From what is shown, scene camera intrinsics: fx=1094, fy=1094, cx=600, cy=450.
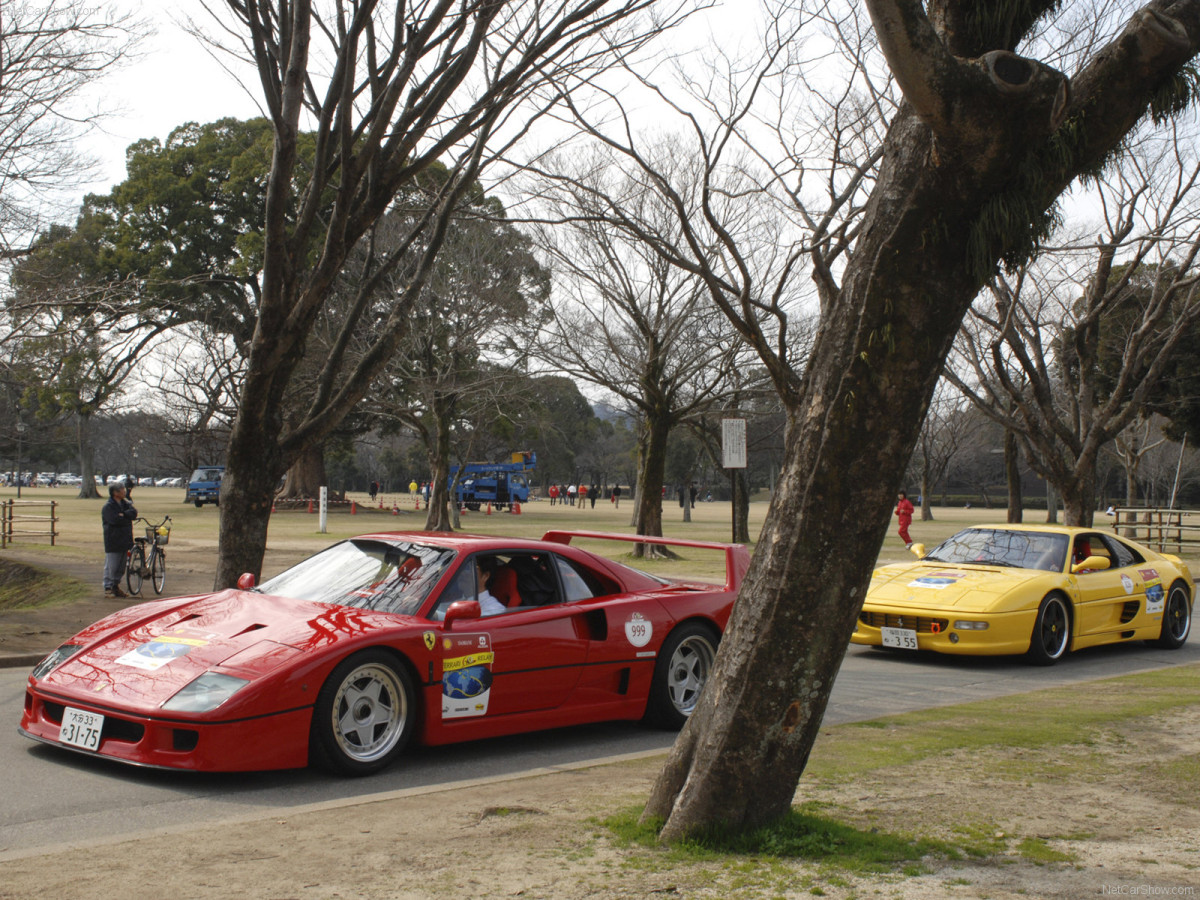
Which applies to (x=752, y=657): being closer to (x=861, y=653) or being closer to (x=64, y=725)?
(x=64, y=725)

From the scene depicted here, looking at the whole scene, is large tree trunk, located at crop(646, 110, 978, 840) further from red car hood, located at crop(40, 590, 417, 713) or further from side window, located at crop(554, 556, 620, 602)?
side window, located at crop(554, 556, 620, 602)

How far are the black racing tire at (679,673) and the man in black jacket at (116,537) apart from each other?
993 cm

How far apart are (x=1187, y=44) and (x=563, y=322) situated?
21.9m

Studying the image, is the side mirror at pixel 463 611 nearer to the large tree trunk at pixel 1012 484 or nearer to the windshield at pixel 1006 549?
the windshield at pixel 1006 549

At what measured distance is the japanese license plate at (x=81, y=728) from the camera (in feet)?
18.7

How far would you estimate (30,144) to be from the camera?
50.9 ft

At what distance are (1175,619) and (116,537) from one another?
13.5m

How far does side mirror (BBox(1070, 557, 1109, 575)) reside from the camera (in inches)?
444

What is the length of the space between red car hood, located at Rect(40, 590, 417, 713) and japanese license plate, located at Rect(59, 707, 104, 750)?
9 cm

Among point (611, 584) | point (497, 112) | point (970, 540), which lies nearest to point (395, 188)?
point (497, 112)

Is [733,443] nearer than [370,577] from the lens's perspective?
No

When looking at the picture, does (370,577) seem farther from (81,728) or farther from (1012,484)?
(1012,484)

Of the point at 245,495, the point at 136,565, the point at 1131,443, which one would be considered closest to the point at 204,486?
the point at 136,565

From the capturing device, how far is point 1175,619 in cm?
1262
